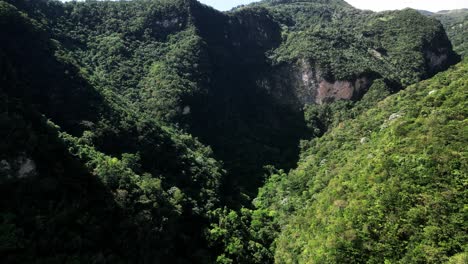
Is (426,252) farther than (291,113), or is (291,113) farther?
(291,113)

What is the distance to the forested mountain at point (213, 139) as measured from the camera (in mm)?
50281

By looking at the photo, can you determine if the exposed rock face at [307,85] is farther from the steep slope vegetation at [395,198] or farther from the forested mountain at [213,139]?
the steep slope vegetation at [395,198]

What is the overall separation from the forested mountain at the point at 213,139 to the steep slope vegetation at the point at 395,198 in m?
0.25

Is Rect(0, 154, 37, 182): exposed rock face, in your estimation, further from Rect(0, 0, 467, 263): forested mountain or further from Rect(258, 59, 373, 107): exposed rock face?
Rect(258, 59, 373, 107): exposed rock face

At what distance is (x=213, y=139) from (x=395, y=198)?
65066 millimetres

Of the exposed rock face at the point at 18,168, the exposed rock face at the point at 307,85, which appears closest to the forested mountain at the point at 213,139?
the exposed rock face at the point at 18,168

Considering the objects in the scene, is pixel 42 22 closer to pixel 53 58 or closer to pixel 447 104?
pixel 53 58

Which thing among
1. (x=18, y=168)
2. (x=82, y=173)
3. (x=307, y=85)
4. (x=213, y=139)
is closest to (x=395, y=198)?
(x=82, y=173)

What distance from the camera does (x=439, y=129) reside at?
5531cm

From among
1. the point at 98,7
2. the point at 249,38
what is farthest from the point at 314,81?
the point at 98,7

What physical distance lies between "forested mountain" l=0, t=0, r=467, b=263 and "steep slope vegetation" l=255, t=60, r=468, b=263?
0.82ft

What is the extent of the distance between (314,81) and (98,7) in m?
82.4

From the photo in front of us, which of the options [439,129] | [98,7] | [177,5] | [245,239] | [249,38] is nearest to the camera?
[439,129]

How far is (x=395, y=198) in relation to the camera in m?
51.5
